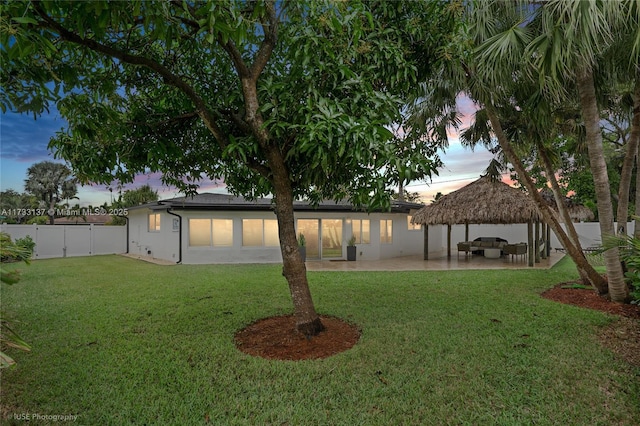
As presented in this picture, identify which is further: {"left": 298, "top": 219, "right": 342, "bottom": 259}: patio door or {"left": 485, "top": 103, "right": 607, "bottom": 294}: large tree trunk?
{"left": 298, "top": 219, "right": 342, "bottom": 259}: patio door

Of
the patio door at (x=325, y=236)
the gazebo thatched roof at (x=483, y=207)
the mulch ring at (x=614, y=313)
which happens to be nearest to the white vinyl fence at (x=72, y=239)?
the patio door at (x=325, y=236)

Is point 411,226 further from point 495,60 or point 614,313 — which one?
point 495,60

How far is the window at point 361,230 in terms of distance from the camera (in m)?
17.3

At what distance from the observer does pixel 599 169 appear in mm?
6805

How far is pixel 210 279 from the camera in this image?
10.8m

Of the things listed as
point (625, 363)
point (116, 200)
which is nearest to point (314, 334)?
point (625, 363)

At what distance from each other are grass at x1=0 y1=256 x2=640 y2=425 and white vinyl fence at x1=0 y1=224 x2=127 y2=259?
12.7 metres

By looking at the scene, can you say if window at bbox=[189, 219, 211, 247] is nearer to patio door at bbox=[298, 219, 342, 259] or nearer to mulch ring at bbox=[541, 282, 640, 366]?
patio door at bbox=[298, 219, 342, 259]

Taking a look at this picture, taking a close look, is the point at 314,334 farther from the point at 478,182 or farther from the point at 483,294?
the point at 478,182

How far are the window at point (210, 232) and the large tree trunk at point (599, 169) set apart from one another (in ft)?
43.1

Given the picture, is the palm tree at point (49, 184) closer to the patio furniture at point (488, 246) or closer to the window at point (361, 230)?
the window at point (361, 230)

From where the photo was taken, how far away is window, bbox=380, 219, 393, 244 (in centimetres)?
1797

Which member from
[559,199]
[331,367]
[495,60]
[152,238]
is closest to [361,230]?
[559,199]

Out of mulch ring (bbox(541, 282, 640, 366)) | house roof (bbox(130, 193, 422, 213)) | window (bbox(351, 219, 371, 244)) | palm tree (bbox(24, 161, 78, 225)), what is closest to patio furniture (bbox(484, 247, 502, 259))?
house roof (bbox(130, 193, 422, 213))
